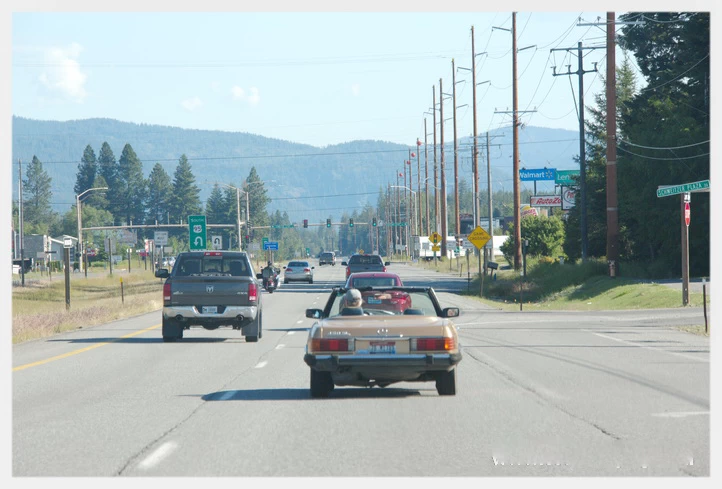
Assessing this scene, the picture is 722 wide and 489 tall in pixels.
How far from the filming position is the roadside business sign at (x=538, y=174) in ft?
318

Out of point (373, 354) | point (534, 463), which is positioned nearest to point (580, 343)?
point (373, 354)

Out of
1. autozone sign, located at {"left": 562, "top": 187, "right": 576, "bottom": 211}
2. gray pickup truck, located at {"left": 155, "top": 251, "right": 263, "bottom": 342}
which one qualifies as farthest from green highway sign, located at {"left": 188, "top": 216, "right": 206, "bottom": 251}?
autozone sign, located at {"left": 562, "top": 187, "right": 576, "bottom": 211}

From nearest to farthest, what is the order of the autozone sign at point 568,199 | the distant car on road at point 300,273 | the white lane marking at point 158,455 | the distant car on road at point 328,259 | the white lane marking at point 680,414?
the white lane marking at point 158,455
the white lane marking at point 680,414
the distant car on road at point 300,273
the autozone sign at point 568,199
the distant car on road at point 328,259

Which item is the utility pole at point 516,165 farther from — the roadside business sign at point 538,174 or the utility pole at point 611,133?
the roadside business sign at point 538,174

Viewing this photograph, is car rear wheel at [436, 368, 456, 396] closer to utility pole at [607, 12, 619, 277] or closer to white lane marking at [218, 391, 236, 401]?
white lane marking at [218, 391, 236, 401]

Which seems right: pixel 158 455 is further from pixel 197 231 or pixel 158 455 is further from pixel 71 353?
pixel 197 231

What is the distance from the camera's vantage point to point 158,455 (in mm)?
9672

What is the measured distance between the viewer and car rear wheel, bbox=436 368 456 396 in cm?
1384

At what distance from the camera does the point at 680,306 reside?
37.5 meters

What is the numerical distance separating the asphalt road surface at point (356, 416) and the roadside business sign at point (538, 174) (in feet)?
244

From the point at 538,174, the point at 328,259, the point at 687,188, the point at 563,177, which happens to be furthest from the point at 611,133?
the point at 328,259

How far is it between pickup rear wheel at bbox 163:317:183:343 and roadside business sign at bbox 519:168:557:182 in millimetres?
72611

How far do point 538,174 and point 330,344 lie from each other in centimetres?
8899

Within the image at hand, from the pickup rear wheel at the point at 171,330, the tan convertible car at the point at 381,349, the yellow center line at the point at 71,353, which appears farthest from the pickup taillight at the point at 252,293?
the tan convertible car at the point at 381,349
